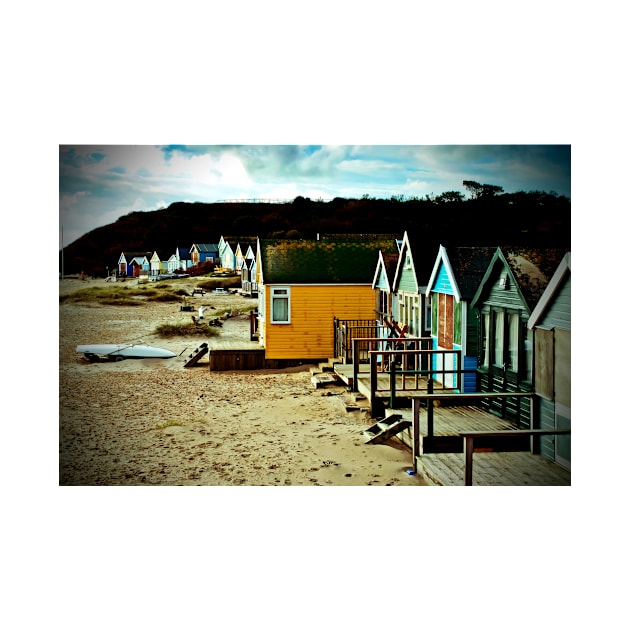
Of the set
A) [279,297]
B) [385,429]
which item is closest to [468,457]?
[385,429]

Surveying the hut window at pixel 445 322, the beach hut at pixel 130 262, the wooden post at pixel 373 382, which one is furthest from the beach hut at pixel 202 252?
the hut window at pixel 445 322

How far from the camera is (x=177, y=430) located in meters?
8.67

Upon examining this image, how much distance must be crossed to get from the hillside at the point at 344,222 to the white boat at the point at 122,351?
949mm

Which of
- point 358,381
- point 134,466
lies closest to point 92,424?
point 134,466

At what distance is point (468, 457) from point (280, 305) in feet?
29.6

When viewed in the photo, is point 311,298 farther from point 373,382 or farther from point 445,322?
point 373,382

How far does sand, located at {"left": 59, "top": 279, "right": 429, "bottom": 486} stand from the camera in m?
7.68

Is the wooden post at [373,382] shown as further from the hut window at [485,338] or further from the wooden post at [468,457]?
the wooden post at [468,457]

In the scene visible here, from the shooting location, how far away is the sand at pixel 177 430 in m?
7.68

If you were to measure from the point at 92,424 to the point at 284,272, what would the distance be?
784 centimetres

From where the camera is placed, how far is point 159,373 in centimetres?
1030

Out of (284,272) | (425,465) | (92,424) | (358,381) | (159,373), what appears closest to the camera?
(425,465)

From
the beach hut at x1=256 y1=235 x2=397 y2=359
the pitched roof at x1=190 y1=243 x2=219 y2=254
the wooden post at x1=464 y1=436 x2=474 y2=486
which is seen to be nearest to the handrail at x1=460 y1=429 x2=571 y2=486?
the wooden post at x1=464 y1=436 x2=474 y2=486
